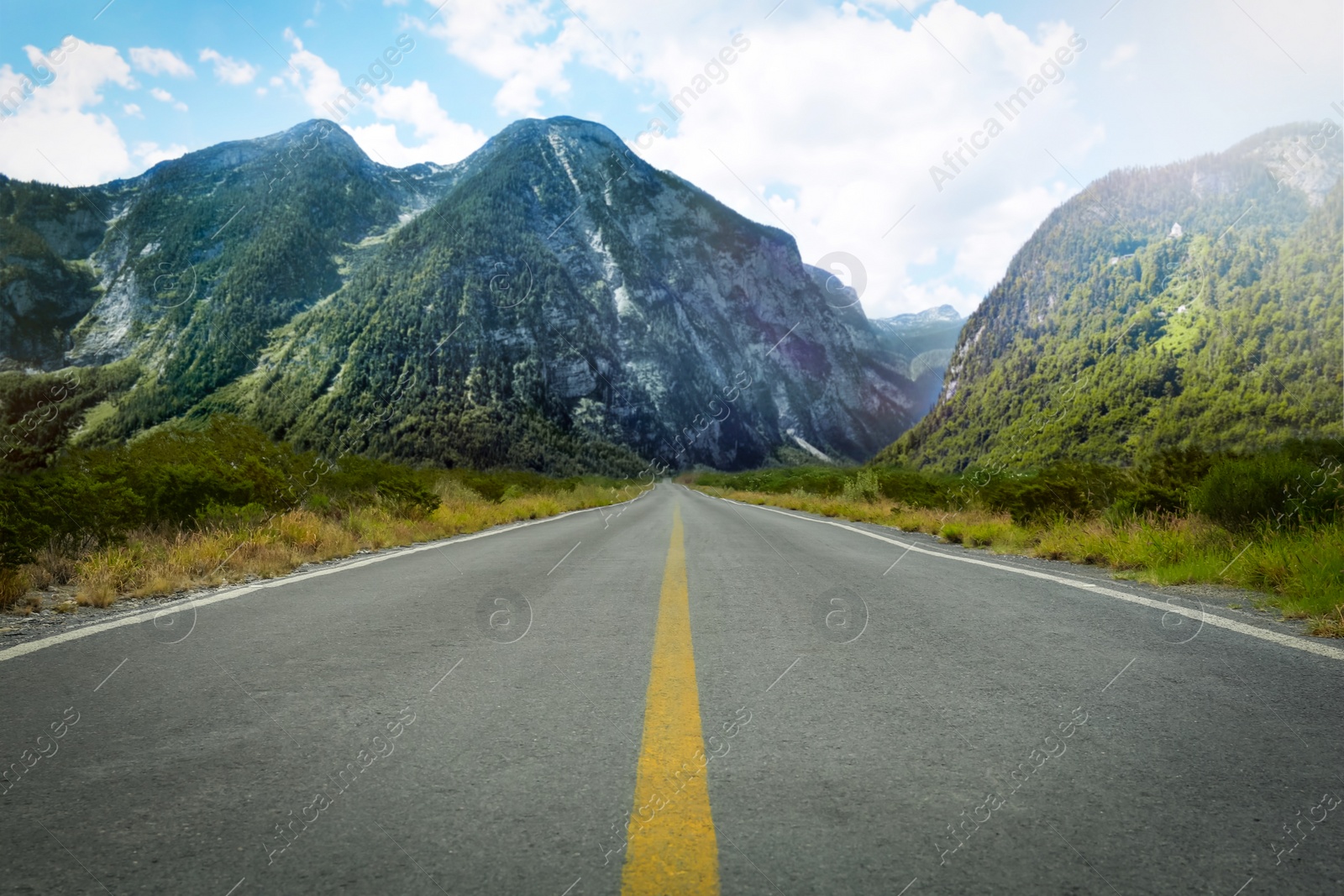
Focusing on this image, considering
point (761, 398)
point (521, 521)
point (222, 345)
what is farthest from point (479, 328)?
point (521, 521)

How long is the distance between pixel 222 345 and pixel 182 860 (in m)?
124

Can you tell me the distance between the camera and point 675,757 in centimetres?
240

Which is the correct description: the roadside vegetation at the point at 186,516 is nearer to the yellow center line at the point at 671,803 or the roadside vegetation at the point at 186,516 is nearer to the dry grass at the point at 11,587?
the dry grass at the point at 11,587

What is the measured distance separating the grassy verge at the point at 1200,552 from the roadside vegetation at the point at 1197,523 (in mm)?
14

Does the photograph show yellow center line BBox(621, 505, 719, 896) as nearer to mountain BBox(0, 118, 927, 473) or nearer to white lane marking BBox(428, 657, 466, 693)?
white lane marking BBox(428, 657, 466, 693)

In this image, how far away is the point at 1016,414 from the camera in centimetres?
8919

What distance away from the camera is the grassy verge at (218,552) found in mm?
6262

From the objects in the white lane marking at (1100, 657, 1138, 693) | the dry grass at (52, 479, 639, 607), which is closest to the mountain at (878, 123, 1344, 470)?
the dry grass at (52, 479, 639, 607)

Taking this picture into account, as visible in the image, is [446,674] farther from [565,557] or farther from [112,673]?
[565,557]

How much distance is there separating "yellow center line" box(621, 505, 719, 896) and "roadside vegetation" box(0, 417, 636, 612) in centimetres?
544

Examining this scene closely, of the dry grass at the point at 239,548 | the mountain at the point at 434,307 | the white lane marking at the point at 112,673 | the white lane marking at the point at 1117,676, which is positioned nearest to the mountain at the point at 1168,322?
the mountain at the point at 434,307

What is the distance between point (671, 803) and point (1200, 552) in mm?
8056

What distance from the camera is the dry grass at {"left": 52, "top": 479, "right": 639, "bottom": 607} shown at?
639cm

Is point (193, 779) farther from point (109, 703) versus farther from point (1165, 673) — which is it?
point (1165, 673)
